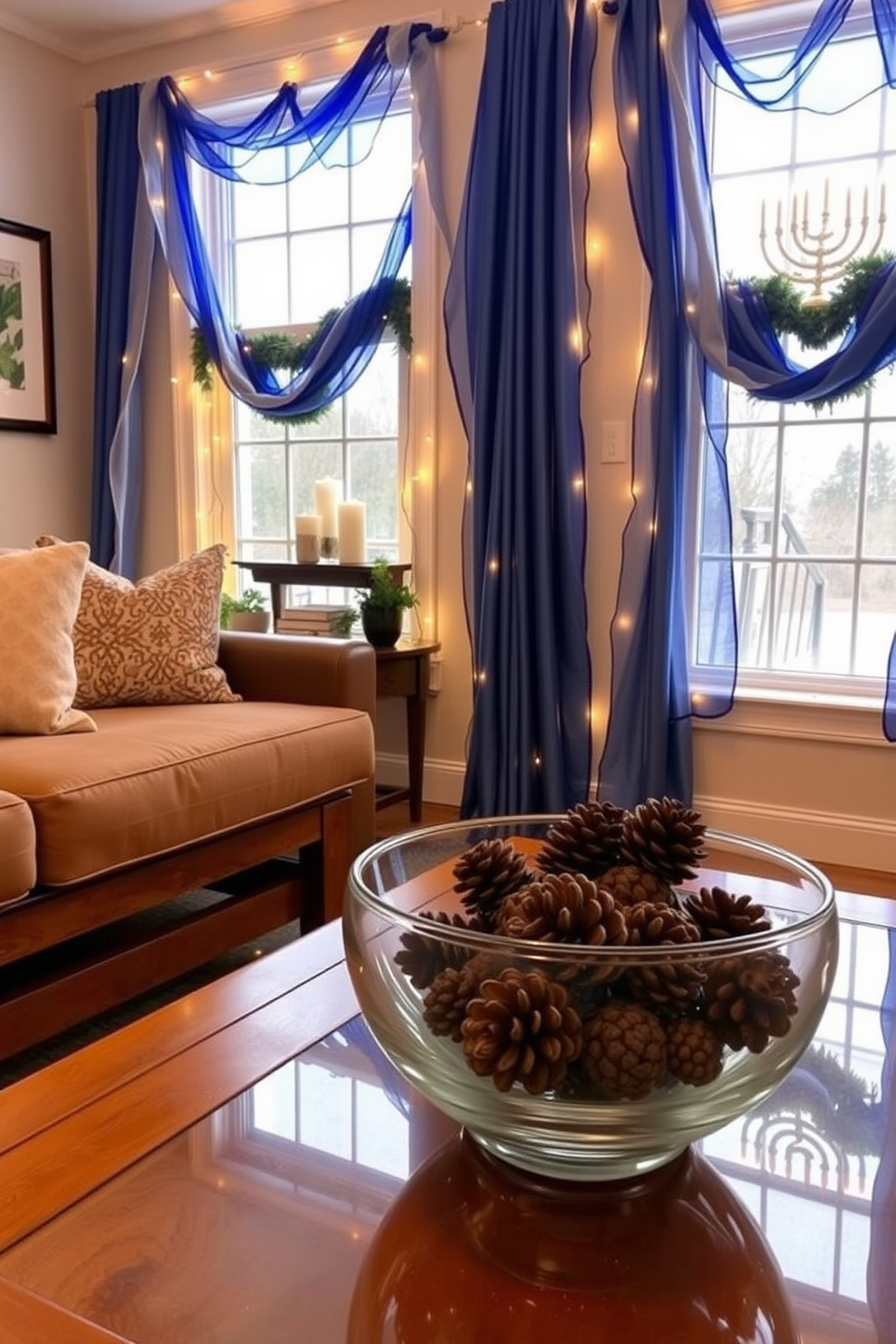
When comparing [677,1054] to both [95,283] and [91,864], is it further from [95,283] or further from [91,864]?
[95,283]

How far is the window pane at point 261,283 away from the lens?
3732 mm

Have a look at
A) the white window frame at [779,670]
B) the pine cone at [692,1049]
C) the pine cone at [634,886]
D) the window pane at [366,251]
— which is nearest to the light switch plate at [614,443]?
the white window frame at [779,670]

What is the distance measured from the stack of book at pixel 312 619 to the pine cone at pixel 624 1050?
2.74 metres

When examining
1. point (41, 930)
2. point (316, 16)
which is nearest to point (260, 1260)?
point (41, 930)

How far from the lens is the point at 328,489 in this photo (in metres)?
3.48

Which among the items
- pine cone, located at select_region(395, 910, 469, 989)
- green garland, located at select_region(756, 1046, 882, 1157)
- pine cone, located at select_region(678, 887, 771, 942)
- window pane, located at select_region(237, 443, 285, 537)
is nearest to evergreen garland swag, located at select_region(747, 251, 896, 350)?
window pane, located at select_region(237, 443, 285, 537)

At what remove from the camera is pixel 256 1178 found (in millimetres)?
787

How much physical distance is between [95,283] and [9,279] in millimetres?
324

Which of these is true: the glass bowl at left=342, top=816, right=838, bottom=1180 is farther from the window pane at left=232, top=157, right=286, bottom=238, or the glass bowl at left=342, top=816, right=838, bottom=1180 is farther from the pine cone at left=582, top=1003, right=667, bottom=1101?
the window pane at left=232, top=157, right=286, bottom=238

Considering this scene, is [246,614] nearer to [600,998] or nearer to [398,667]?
[398,667]

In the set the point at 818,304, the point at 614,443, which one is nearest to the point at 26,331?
the point at 614,443

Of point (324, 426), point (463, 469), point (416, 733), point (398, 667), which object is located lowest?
point (416, 733)

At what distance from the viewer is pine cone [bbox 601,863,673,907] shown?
835mm

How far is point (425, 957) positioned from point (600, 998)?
12 cm
